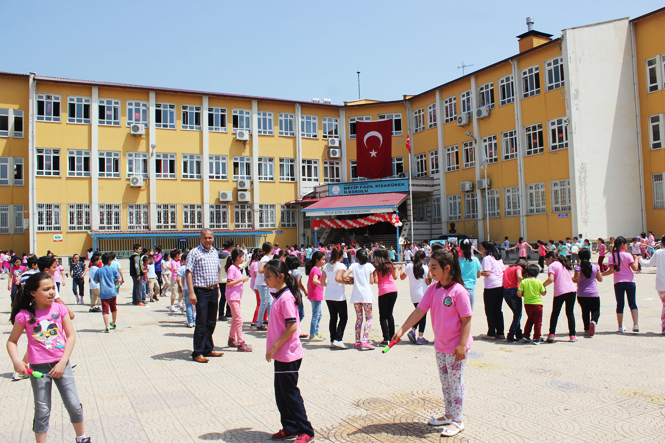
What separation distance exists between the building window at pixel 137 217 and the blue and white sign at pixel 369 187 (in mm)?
13288

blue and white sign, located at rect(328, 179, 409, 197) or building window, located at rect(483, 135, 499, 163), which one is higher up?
building window, located at rect(483, 135, 499, 163)

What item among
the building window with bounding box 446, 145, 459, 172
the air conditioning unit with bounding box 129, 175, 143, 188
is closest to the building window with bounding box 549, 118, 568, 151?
the building window with bounding box 446, 145, 459, 172

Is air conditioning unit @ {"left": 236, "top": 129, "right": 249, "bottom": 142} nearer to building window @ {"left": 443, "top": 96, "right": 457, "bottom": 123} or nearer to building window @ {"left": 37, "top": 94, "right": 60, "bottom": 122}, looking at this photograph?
building window @ {"left": 37, "top": 94, "right": 60, "bottom": 122}

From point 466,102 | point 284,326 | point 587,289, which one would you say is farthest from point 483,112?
point 284,326

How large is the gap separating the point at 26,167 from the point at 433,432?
37000 mm

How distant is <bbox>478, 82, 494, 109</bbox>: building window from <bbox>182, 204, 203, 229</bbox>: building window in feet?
70.0

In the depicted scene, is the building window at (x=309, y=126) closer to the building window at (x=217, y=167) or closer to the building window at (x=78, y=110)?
the building window at (x=217, y=167)

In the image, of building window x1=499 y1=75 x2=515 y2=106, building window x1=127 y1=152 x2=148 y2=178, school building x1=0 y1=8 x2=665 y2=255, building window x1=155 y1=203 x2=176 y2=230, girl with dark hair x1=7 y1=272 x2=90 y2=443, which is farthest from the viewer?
building window x1=155 y1=203 x2=176 y2=230

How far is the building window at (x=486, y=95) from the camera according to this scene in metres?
34.1

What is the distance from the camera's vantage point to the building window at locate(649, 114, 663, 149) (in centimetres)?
2747

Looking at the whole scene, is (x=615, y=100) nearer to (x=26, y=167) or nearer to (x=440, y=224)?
(x=440, y=224)

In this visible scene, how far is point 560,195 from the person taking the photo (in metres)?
29.2

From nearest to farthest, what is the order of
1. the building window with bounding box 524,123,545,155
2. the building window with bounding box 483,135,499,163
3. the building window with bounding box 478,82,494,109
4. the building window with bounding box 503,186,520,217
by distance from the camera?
the building window with bounding box 524,123,545,155, the building window with bounding box 503,186,520,217, the building window with bounding box 483,135,499,163, the building window with bounding box 478,82,494,109

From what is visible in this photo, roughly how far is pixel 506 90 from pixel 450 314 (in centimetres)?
3150
